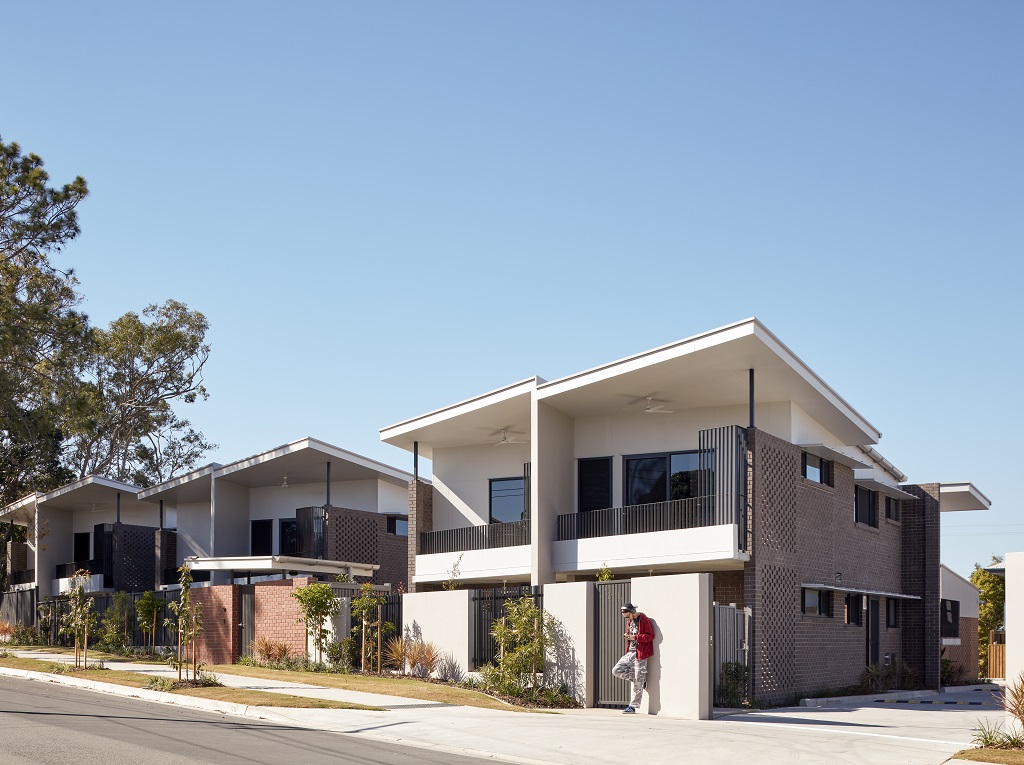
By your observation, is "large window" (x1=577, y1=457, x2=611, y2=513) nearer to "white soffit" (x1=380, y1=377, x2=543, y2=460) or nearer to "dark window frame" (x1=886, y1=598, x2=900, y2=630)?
"white soffit" (x1=380, y1=377, x2=543, y2=460)

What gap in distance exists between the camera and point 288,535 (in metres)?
38.0

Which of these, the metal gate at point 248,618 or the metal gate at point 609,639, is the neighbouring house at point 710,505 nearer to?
the metal gate at point 609,639

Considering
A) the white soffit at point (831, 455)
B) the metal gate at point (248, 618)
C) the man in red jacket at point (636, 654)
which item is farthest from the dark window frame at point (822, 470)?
the metal gate at point (248, 618)

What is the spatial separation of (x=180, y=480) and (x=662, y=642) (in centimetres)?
2284

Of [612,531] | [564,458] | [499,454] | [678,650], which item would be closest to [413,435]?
[499,454]

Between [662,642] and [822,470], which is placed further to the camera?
[822,470]

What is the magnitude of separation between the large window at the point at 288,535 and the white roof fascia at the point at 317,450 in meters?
2.69

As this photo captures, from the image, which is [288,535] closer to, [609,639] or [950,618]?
[609,639]

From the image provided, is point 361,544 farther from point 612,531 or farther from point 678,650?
point 678,650

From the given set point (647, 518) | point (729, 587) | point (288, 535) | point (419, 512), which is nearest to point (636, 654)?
point (647, 518)

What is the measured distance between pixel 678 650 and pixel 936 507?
657 inches

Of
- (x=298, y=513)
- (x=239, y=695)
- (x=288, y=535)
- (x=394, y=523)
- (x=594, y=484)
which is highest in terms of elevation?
(x=594, y=484)

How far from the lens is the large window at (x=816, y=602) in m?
25.9

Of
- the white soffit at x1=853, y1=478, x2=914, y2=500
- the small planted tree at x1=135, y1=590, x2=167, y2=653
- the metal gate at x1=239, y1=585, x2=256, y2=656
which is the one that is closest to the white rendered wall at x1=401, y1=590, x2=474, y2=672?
the metal gate at x1=239, y1=585, x2=256, y2=656
